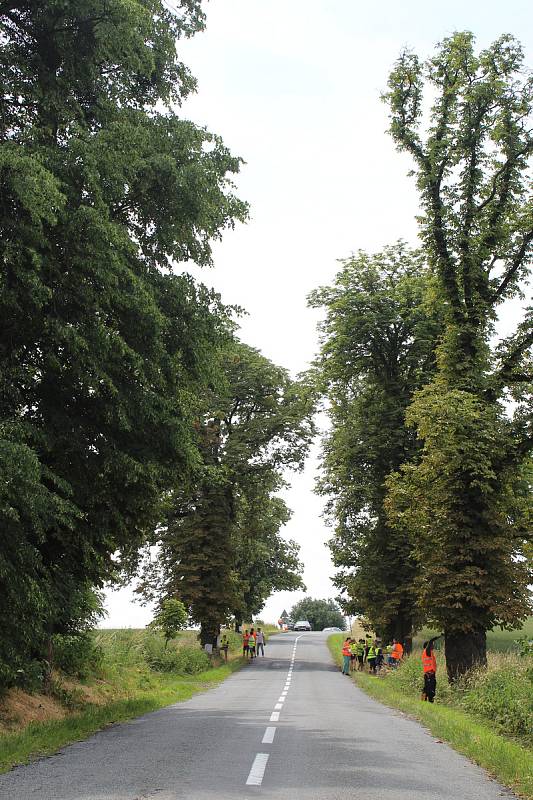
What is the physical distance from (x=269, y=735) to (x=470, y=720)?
15.3ft

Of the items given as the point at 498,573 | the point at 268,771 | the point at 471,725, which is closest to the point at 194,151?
the point at 268,771

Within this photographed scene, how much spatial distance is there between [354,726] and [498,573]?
9047 mm

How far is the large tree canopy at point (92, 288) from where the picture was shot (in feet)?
36.1

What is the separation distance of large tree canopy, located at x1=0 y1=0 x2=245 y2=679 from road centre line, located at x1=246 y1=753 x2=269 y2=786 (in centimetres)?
368

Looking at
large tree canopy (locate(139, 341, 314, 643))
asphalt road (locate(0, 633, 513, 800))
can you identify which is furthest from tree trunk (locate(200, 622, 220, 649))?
asphalt road (locate(0, 633, 513, 800))

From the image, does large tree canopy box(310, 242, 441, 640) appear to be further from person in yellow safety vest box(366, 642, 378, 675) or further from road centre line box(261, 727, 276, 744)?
road centre line box(261, 727, 276, 744)

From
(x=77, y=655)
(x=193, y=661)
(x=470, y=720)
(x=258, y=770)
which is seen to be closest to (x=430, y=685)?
(x=470, y=720)

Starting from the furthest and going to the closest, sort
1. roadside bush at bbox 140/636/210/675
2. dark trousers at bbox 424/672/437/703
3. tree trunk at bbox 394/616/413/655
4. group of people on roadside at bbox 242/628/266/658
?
group of people on roadside at bbox 242/628/266/658 → tree trunk at bbox 394/616/413/655 → roadside bush at bbox 140/636/210/675 → dark trousers at bbox 424/672/437/703

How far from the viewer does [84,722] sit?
13266mm

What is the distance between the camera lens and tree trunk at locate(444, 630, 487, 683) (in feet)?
70.5

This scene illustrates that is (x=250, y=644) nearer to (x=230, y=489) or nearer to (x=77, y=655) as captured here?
(x=230, y=489)

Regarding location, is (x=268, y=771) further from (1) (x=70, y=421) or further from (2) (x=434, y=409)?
(2) (x=434, y=409)

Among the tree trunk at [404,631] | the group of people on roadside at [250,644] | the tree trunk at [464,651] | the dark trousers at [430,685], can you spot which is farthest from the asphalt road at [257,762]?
the group of people on roadside at [250,644]

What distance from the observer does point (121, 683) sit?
21109mm
